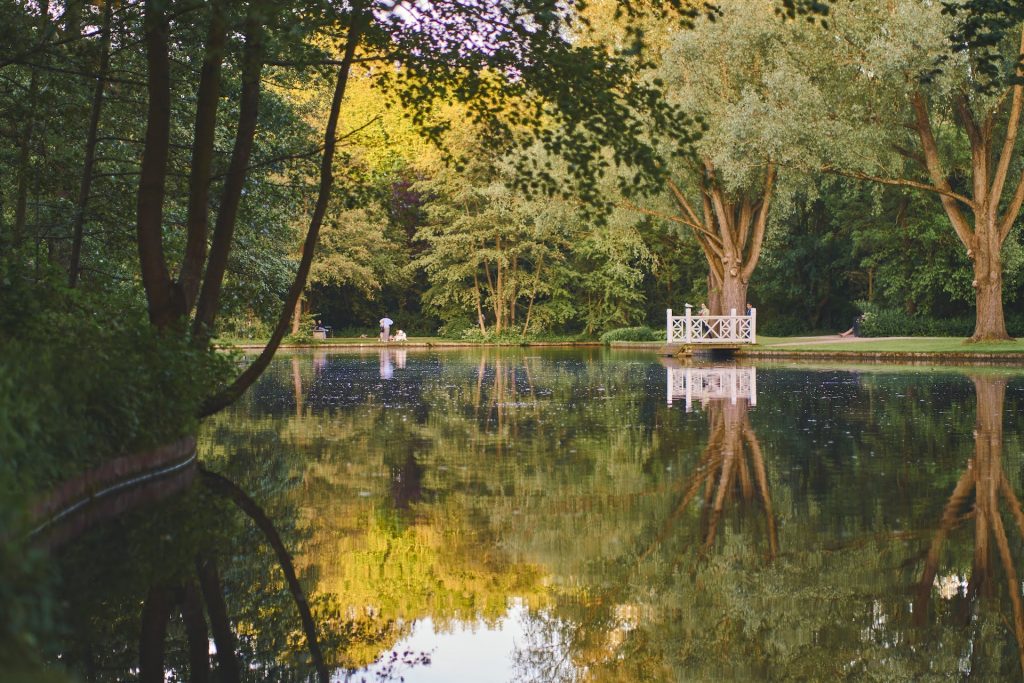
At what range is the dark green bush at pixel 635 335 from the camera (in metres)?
56.2

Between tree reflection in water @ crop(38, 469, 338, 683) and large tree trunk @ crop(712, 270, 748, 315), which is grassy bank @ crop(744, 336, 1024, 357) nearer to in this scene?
large tree trunk @ crop(712, 270, 748, 315)

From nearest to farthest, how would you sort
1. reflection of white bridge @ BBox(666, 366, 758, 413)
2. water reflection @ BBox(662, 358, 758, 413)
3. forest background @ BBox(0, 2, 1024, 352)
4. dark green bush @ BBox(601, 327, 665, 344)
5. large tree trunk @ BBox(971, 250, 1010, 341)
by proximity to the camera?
forest background @ BBox(0, 2, 1024, 352), water reflection @ BBox(662, 358, 758, 413), reflection of white bridge @ BBox(666, 366, 758, 413), large tree trunk @ BBox(971, 250, 1010, 341), dark green bush @ BBox(601, 327, 665, 344)

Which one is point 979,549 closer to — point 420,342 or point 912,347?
point 912,347

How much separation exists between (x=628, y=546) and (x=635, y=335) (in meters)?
48.6

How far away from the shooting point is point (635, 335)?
5634 centimetres

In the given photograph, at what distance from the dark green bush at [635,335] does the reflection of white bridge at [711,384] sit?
21.4 meters

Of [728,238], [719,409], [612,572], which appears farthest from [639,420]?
[728,238]

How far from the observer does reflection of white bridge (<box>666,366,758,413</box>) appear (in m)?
22.5

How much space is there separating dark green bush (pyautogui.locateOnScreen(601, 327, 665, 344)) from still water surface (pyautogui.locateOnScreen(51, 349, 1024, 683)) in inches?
1503

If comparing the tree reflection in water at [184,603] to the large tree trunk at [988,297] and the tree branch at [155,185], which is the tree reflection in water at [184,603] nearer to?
the tree branch at [155,185]

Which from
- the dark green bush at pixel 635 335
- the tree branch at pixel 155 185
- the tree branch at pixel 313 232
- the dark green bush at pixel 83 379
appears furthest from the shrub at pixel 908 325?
the tree branch at pixel 155 185

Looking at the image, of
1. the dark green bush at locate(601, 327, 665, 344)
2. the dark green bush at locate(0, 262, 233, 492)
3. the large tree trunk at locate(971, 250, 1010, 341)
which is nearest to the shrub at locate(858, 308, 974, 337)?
the large tree trunk at locate(971, 250, 1010, 341)

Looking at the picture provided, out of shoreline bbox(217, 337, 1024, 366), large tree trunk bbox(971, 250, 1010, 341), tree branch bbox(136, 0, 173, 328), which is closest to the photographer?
tree branch bbox(136, 0, 173, 328)

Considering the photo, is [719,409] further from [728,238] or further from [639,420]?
[728,238]
